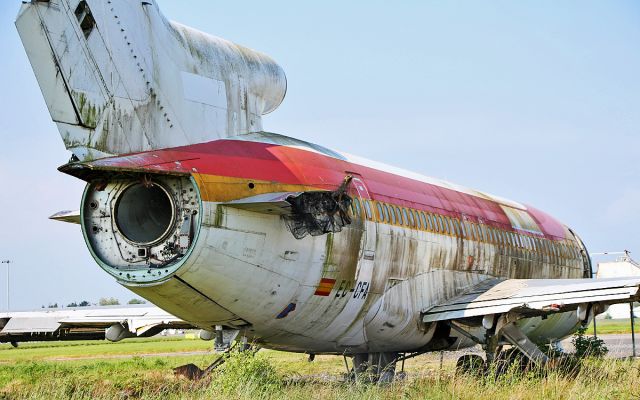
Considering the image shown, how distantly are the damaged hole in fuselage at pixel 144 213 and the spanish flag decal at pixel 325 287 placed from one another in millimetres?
2916

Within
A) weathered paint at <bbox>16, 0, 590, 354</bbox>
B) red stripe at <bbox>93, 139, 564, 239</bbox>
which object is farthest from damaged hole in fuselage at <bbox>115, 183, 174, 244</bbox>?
red stripe at <bbox>93, 139, 564, 239</bbox>

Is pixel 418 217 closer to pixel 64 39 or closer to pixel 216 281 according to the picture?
pixel 216 281

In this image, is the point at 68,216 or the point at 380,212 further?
the point at 380,212

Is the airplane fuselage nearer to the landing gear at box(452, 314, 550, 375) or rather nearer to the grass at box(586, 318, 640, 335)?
the landing gear at box(452, 314, 550, 375)

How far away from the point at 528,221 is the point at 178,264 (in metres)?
14.8

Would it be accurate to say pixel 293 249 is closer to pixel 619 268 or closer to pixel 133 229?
pixel 133 229

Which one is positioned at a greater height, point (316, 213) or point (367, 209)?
point (367, 209)

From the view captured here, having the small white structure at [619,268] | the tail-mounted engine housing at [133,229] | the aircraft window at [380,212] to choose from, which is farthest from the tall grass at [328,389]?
the small white structure at [619,268]

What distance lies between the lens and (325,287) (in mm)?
15203

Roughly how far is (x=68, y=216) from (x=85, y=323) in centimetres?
537

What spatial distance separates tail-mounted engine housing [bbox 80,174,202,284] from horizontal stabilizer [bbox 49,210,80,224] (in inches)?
29.3

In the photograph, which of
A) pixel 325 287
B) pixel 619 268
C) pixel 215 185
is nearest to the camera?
pixel 215 185

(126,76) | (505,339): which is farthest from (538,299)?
(126,76)

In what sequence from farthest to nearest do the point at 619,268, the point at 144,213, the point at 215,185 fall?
the point at 619,268, the point at 144,213, the point at 215,185
